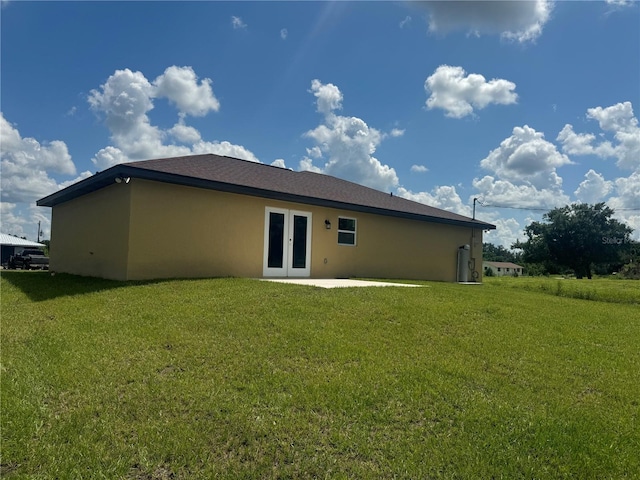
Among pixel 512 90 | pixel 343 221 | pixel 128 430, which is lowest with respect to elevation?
pixel 128 430

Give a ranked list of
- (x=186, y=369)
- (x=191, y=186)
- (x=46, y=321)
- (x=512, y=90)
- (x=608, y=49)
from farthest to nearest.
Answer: (x=512, y=90) → (x=608, y=49) → (x=191, y=186) → (x=46, y=321) → (x=186, y=369)

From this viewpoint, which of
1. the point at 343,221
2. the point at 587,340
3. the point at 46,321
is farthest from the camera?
the point at 343,221

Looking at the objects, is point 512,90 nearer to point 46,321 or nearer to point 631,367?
point 631,367

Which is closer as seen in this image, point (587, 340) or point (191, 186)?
point (587, 340)

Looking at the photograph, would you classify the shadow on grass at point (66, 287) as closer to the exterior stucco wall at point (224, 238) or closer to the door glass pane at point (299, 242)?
the exterior stucco wall at point (224, 238)

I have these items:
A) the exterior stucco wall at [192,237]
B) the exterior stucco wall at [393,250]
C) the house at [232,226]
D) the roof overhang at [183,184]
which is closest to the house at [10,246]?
the house at [232,226]

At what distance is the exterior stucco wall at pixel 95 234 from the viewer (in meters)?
10.2

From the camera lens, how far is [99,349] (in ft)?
16.5

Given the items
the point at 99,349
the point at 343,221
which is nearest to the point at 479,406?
the point at 99,349

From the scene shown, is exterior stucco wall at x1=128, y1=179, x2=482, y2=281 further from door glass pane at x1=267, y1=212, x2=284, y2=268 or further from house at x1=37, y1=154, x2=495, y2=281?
door glass pane at x1=267, y1=212, x2=284, y2=268

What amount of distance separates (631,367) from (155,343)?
19.1ft

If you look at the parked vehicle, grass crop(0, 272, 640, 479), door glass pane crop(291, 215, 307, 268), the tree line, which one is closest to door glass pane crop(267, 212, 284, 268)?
door glass pane crop(291, 215, 307, 268)

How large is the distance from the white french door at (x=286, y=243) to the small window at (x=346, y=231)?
4.38 feet

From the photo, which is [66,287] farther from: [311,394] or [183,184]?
[311,394]
